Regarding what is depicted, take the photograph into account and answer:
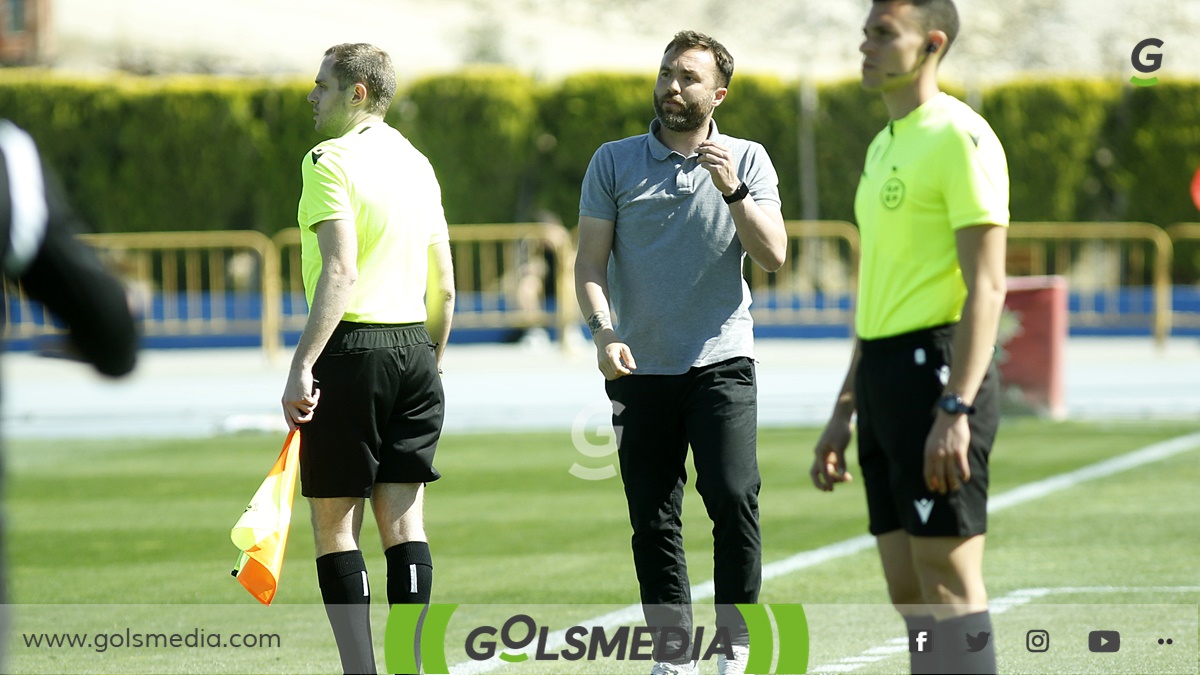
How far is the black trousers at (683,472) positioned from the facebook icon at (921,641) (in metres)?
1.15

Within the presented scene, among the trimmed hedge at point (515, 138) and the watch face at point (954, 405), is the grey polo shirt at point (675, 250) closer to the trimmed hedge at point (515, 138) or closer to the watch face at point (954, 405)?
the watch face at point (954, 405)

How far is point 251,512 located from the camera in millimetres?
4863

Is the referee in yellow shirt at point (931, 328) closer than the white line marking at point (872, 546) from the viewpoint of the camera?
Yes

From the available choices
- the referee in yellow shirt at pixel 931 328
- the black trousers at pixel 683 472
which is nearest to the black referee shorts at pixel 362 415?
the black trousers at pixel 683 472

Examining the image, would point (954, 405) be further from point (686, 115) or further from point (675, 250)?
point (686, 115)

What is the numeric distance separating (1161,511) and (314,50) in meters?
49.3

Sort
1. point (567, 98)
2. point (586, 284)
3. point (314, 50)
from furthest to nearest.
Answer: point (314, 50) → point (567, 98) → point (586, 284)

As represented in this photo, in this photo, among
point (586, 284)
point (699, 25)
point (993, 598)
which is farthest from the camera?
point (699, 25)

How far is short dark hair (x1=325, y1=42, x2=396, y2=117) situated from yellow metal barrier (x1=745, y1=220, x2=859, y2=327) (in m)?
15.2

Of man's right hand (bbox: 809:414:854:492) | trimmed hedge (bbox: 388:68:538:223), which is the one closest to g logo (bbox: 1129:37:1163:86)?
man's right hand (bbox: 809:414:854:492)

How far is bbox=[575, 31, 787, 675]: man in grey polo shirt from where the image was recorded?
5105 mm

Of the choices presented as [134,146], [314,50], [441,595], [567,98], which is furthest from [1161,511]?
[314,50]

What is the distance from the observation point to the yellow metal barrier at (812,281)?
72.7 feet

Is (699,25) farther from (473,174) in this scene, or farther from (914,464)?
(914,464)
